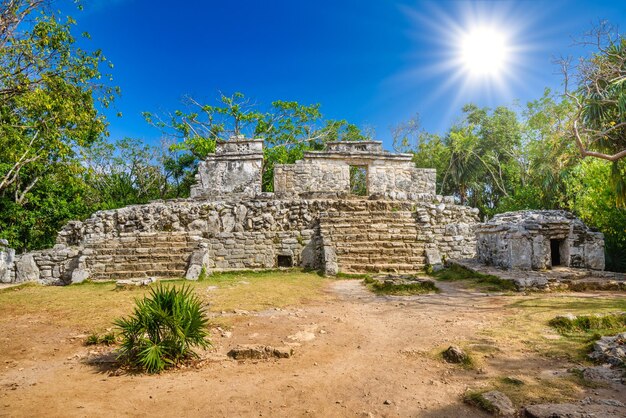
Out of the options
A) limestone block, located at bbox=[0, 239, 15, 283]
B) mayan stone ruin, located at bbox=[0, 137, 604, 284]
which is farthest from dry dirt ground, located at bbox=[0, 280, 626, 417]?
limestone block, located at bbox=[0, 239, 15, 283]

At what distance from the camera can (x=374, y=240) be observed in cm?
1088

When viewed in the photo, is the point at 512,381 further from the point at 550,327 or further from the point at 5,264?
the point at 5,264

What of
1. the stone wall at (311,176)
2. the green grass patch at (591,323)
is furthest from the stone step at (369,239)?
the green grass patch at (591,323)

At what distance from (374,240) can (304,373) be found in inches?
306

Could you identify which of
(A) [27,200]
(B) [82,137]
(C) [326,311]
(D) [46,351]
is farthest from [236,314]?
(A) [27,200]

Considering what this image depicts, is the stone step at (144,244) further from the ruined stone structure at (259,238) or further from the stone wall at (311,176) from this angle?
the stone wall at (311,176)

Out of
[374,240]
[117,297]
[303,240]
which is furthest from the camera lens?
[303,240]

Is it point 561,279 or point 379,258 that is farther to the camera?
point 379,258

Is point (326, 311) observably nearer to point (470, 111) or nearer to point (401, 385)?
point (401, 385)

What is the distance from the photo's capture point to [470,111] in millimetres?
27172

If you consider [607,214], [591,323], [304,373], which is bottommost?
[304,373]

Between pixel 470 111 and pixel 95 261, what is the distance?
2644cm

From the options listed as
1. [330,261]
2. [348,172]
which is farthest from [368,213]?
[348,172]

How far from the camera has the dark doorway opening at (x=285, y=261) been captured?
431 inches
